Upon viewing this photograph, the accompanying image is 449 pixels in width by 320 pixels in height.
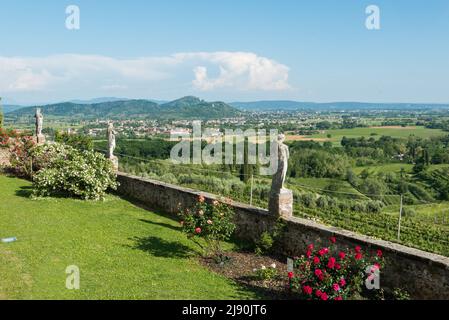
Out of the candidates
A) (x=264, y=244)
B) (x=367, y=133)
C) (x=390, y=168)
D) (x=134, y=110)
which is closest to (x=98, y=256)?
(x=264, y=244)

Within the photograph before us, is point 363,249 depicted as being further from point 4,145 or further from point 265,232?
point 4,145

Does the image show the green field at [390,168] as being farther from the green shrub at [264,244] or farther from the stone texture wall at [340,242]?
the green shrub at [264,244]

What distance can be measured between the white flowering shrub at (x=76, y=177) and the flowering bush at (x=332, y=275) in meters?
8.05

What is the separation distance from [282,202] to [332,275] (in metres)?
2.81

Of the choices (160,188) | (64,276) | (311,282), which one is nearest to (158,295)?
(64,276)

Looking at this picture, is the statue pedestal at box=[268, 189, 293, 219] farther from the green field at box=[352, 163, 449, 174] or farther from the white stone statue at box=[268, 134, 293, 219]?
the green field at box=[352, 163, 449, 174]

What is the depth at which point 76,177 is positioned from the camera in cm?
1220

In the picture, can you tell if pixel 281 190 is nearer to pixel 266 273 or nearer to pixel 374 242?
pixel 266 273

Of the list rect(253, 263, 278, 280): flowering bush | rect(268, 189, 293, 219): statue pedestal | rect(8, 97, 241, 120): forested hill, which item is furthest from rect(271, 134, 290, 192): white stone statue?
rect(8, 97, 241, 120): forested hill

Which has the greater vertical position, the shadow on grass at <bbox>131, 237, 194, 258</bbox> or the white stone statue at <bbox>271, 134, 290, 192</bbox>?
the white stone statue at <bbox>271, 134, 290, 192</bbox>

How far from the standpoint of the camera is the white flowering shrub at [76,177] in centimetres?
1205

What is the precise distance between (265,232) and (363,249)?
2368 mm

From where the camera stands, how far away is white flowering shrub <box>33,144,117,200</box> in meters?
12.0

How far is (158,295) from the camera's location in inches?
237
